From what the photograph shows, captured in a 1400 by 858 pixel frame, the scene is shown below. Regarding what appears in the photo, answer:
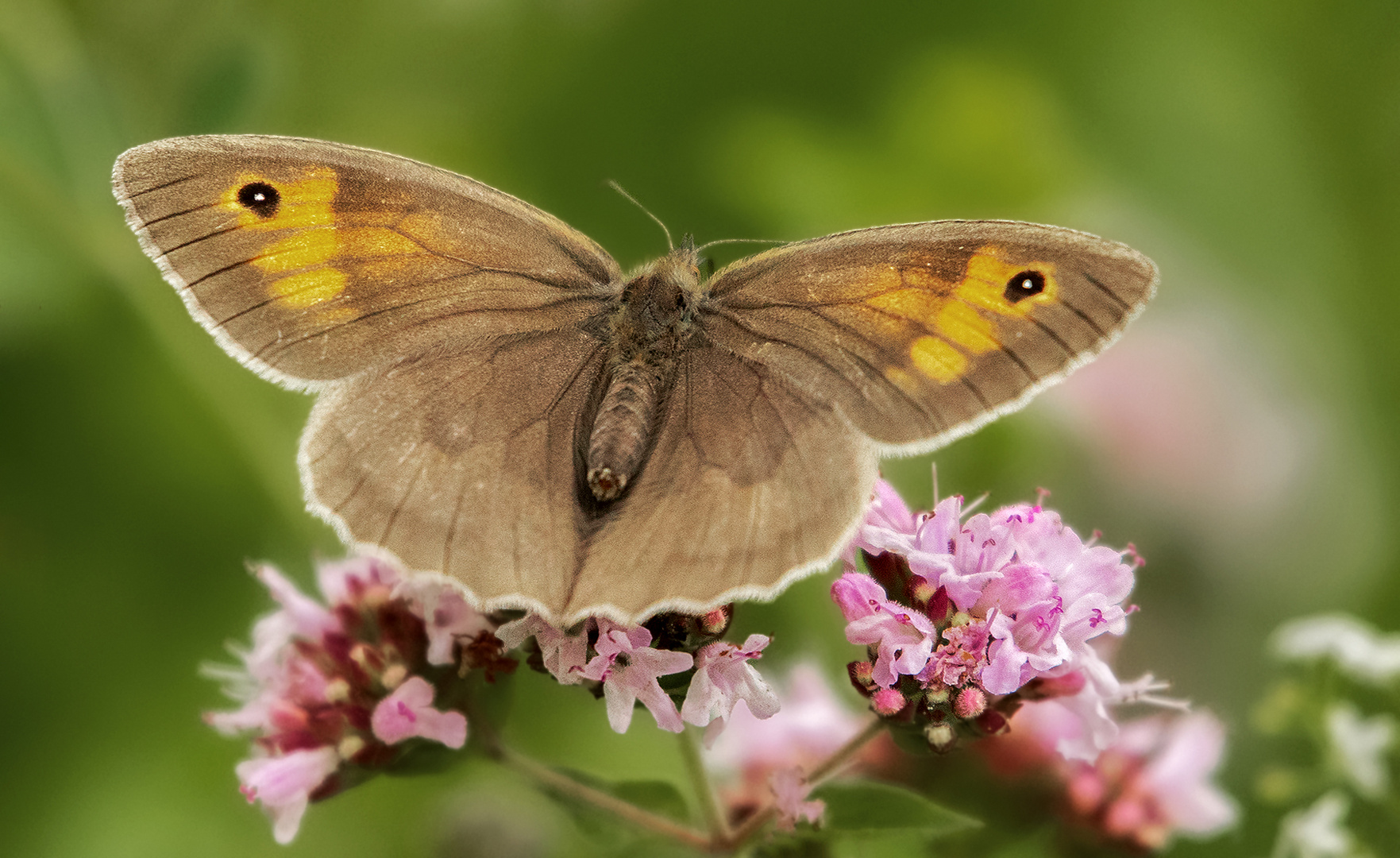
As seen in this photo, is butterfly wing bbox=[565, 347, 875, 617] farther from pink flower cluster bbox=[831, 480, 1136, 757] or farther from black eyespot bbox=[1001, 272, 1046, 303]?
black eyespot bbox=[1001, 272, 1046, 303]

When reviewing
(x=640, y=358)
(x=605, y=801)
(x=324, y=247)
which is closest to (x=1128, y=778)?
(x=605, y=801)

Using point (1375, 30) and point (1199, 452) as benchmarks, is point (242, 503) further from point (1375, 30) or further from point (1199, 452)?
point (1375, 30)

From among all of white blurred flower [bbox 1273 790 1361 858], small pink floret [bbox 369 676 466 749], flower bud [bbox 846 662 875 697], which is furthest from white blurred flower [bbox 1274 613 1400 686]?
small pink floret [bbox 369 676 466 749]

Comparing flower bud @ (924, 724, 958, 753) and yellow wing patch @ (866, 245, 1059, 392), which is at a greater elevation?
yellow wing patch @ (866, 245, 1059, 392)

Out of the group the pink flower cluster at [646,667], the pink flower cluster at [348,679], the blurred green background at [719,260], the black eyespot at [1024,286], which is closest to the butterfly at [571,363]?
the black eyespot at [1024,286]

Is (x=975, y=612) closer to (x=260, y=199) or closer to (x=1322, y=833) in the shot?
(x=1322, y=833)

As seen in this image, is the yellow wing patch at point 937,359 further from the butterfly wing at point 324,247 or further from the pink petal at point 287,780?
the pink petal at point 287,780
